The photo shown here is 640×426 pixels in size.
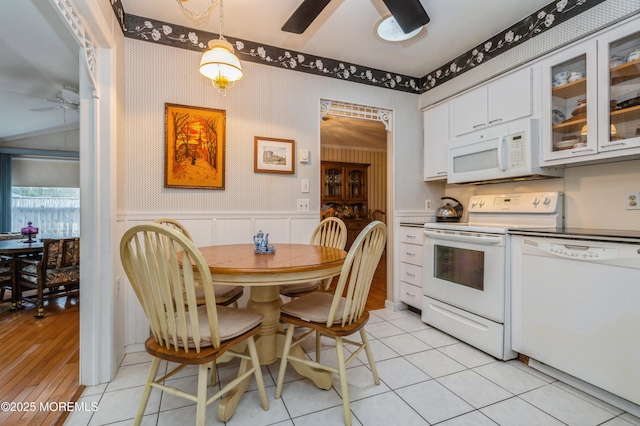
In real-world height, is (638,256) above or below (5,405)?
above

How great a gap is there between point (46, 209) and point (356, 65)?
19.8 ft

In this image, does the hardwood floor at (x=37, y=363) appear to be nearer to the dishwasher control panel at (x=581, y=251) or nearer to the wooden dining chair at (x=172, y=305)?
the wooden dining chair at (x=172, y=305)

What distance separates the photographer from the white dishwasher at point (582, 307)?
1437 millimetres

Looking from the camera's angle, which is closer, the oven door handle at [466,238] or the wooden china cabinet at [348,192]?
the oven door handle at [466,238]

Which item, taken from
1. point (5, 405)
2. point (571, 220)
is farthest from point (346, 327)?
point (571, 220)

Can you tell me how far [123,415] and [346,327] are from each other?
3.84ft

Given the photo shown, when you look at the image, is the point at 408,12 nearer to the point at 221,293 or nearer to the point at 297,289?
the point at 297,289

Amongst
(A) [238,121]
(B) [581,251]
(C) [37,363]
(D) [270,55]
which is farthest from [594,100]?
(C) [37,363]

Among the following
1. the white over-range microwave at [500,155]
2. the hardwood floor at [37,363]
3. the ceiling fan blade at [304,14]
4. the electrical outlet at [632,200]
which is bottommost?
the hardwood floor at [37,363]

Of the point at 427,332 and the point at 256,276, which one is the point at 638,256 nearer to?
the point at 427,332

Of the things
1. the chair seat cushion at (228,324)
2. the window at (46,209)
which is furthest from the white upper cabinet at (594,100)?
the window at (46,209)

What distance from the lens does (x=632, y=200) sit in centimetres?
188

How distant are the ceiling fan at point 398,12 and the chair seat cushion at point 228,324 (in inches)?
68.6

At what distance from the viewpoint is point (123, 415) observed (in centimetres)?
143
